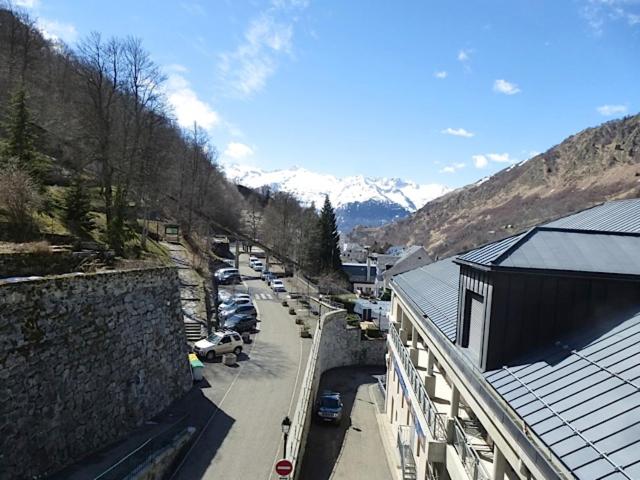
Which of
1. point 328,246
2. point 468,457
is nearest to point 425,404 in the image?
point 468,457

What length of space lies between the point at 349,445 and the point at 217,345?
9.28 meters

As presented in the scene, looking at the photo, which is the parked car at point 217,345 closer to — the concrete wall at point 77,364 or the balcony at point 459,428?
the concrete wall at point 77,364

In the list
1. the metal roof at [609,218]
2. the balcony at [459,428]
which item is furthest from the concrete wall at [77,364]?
the metal roof at [609,218]

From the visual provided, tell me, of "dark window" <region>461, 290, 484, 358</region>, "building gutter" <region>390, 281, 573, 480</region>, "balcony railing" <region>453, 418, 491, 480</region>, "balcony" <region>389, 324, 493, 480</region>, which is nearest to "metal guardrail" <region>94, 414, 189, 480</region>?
"balcony" <region>389, 324, 493, 480</region>

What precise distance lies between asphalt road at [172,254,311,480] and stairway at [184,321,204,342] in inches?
103

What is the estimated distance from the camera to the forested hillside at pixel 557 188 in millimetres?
130750

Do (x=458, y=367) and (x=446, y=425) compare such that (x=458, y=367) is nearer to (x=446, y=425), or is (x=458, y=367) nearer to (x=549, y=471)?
(x=446, y=425)

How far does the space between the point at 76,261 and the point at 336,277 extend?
154 ft

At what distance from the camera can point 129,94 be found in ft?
103

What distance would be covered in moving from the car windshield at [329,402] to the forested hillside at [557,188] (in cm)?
10719

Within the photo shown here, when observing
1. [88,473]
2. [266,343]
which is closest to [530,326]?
[88,473]

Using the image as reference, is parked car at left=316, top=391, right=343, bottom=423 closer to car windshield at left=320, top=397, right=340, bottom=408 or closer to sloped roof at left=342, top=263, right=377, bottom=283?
car windshield at left=320, top=397, right=340, bottom=408

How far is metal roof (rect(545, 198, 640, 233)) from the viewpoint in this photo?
10.7 meters

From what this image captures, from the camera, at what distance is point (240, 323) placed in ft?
104
